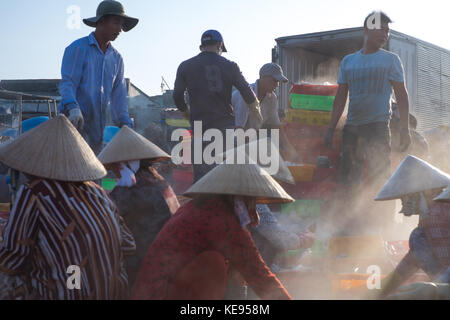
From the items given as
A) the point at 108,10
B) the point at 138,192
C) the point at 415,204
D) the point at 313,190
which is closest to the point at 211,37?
the point at 108,10

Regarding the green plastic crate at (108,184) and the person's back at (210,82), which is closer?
the person's back at (210,82)

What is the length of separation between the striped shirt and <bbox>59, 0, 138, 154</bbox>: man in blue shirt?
6.58 feet

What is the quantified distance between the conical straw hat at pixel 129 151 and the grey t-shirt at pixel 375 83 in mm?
2781

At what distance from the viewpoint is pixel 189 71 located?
5020 millimetres

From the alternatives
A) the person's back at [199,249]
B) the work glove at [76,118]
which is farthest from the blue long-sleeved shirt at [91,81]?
the person's back at [199,249]

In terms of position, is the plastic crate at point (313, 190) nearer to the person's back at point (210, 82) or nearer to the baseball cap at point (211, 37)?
the person's back at point (210, 82)

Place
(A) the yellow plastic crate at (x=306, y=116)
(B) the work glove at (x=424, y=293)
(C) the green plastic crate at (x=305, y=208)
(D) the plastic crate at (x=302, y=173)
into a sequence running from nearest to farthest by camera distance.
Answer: (B) the work glove at (x=424, y=293) < (C) the green plastic crate at (x=305, y=208) < (D) the plastic crate at (x=302, y=173) < (A) the yellow plastic crate at (x=306, y=116)

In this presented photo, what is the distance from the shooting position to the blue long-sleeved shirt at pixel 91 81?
4.43 meters

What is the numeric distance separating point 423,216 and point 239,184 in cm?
161

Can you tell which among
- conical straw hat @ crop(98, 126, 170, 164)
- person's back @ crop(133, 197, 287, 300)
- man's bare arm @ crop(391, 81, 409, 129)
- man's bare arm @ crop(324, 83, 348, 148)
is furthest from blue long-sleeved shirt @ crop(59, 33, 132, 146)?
man's bare arm @ crop(391, 81, 409, 129)

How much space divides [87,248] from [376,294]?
99.0 inches
